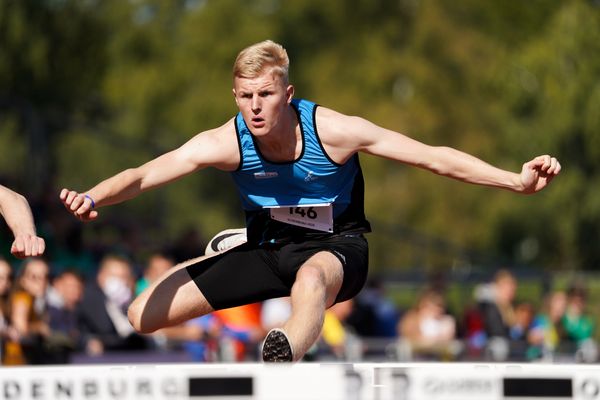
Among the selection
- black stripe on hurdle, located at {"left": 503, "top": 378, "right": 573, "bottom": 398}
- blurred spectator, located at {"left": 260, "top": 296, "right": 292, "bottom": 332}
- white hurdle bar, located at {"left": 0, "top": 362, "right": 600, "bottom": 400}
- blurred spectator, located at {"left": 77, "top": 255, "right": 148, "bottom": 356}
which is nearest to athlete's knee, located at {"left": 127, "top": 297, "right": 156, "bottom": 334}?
white hurdle bar, located at {"left": 0, "top": 362, "right": 600, "bottom": 400}

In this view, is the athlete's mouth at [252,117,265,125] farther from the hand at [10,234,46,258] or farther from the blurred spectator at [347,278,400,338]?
the blurred spectator at [347,278,400,338]

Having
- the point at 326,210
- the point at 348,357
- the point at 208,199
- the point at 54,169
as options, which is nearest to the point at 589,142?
the point at 208,199

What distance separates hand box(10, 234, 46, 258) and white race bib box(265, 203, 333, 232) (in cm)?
170

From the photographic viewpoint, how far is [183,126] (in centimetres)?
4484

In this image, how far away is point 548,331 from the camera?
52.4ft

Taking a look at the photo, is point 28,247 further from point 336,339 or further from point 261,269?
point 336,339

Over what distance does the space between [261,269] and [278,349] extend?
4.65 feet

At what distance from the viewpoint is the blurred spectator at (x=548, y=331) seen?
15308 millimetres

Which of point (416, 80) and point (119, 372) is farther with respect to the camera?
point (416, 80)

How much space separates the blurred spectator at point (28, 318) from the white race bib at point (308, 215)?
377 centimetres

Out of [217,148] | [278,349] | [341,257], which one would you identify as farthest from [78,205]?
[341,257]

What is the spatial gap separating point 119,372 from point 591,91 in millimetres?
32740

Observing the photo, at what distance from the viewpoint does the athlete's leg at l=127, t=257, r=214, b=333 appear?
25.1 feet

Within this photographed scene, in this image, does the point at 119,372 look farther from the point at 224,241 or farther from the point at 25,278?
the point at 25,278
